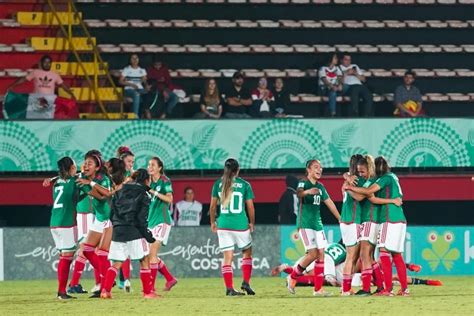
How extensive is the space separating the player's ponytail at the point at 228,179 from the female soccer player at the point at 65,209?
193cm

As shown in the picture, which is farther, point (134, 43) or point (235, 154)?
point (134, 43)

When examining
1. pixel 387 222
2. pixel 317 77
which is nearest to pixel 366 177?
pixel 387 222

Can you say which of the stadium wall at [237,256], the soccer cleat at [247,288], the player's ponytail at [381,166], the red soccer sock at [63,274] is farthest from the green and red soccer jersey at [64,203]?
the stadium wall at [237,256]

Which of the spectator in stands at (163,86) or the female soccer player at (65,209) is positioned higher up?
the spectator in stands at (163,86)

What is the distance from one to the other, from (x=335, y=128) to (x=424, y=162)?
1.74 metres

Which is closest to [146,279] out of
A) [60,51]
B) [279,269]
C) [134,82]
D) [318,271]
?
[318,271]

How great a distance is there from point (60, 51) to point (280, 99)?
4.51m

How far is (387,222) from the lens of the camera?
18125mm

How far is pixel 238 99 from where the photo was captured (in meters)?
27.7

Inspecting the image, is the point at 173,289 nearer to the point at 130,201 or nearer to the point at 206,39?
the point at 130,201

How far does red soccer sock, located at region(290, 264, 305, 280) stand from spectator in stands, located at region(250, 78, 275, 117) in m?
8.55

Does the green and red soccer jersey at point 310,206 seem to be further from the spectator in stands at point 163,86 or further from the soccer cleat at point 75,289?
the spectator in stands at point 163,86

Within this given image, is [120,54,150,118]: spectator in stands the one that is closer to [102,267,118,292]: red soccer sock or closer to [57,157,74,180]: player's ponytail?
[57,157,74,180]: player's ponytail

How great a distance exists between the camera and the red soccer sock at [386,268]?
18.1m
